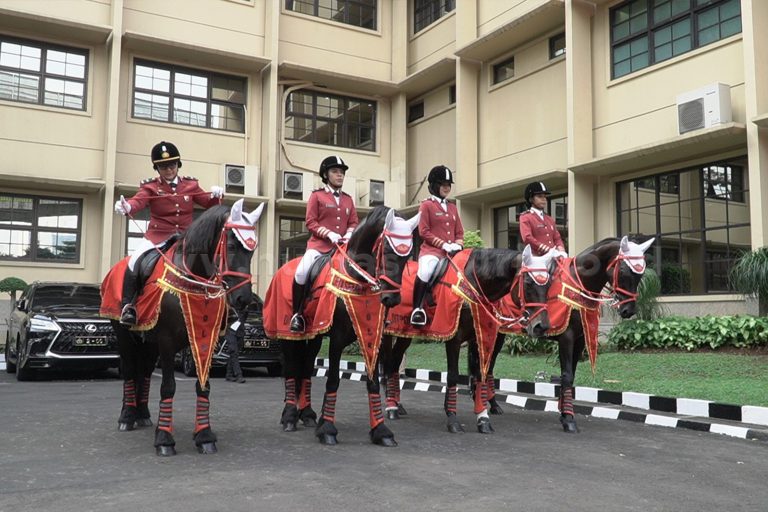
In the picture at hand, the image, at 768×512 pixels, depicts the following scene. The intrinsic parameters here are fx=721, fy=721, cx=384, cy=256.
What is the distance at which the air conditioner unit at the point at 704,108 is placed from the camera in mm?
12891

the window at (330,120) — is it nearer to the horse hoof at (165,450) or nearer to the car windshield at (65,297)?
the car windshield at (65,297)

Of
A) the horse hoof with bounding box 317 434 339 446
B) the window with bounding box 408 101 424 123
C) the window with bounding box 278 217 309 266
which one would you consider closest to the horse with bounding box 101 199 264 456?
the horse hoof with bounding box 317 434 339 446

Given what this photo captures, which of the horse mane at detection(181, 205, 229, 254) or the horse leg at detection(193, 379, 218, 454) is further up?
the horse mane at detection(181, 205, 229, 254)

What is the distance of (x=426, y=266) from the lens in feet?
25.3

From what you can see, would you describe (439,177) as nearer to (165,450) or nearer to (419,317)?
(419,317)

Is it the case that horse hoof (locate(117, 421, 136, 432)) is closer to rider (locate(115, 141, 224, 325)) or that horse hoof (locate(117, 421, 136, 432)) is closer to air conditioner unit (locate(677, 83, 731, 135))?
rider (locate(115, 141, 224, 325))

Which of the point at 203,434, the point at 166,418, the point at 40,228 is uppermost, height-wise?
the point at 40,228

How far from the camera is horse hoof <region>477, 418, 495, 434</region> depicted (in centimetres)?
723

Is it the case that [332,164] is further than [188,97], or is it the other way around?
Result: [188,97]

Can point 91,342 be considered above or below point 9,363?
above

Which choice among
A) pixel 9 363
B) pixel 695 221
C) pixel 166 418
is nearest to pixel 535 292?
pixel 166 418

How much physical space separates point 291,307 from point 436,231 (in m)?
1.91

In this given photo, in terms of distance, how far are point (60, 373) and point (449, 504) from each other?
11.4m

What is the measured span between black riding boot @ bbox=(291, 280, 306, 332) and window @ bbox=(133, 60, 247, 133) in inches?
552
